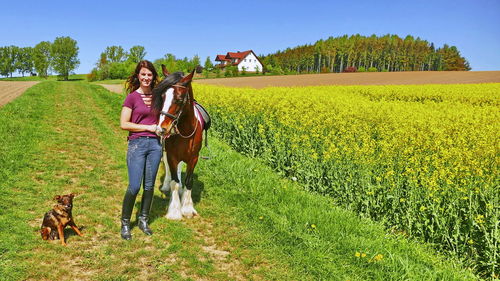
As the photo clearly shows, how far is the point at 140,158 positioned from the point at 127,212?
0.83 m

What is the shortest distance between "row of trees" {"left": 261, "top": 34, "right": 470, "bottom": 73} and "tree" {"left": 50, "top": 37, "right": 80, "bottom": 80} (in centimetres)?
6335

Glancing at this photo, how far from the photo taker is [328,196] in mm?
6633

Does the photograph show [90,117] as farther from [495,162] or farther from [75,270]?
[495,162]

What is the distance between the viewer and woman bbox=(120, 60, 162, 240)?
4.37 metres

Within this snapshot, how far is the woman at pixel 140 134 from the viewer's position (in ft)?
14.3

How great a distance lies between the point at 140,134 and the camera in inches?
175

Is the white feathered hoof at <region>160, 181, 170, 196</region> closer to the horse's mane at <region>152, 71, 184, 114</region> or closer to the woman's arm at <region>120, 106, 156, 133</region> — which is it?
the woman's arm at <region>120, 106, 156, 133</region>

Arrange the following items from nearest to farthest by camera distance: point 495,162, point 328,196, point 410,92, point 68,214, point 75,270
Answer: point 75,270
point 68,214
point 495,162
point 328,196
point 410,92

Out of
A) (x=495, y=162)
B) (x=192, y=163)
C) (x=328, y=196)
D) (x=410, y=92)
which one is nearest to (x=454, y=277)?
(x=328, y=196)

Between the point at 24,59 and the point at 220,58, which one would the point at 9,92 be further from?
the point at 24,59

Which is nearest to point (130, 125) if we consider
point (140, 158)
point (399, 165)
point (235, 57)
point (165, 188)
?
point (140, 158)

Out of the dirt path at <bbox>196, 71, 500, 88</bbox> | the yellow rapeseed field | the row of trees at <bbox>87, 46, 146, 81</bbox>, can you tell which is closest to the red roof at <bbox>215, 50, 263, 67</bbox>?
the row of trees at <bbox>87, 46, 146, 81</bbox>

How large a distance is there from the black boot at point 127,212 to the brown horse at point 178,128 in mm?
869

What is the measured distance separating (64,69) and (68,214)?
11443cm
